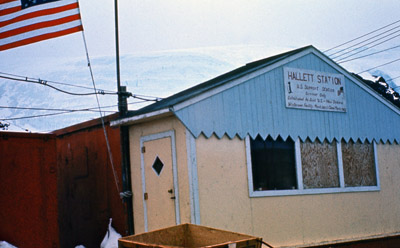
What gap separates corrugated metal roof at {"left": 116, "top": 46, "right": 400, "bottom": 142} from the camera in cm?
990

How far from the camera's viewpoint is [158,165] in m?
10.5

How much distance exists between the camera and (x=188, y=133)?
968 cm

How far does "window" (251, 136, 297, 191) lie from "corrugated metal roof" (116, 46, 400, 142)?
0.67ft

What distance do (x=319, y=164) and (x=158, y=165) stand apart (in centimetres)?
350

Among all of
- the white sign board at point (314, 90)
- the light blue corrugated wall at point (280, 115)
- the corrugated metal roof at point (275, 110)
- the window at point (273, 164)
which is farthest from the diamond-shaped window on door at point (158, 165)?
the white sign board at point (314, 90)

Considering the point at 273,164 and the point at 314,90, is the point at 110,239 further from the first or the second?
the point at 314,90

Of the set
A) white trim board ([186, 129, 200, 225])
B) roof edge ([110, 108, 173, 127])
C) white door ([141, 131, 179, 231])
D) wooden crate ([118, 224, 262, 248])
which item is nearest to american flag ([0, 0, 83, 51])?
roof edge ([110, 108, 173, 127])

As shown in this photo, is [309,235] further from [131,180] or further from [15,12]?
[15,12]

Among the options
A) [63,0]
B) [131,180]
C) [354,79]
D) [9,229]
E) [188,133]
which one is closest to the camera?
[9,229]

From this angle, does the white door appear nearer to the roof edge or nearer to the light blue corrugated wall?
the roof edge

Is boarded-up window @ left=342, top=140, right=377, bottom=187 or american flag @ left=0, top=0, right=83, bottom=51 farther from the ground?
american flag @ left=0, top=0, right=83, bottom=51

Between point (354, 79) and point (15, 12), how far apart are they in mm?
7473

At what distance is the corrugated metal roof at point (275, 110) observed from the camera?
9.90 meters

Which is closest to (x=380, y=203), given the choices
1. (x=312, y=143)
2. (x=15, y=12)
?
(x=312, y=143)
